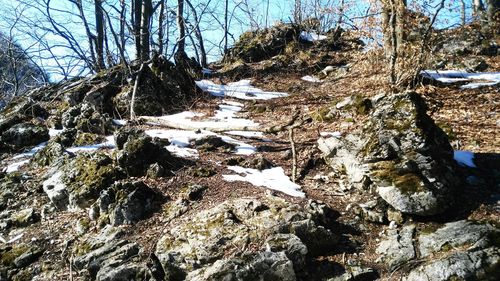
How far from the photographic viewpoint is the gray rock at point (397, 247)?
186 inches

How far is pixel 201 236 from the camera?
5227mm

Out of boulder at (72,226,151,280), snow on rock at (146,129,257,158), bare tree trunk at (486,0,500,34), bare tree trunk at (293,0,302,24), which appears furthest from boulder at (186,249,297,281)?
bare tree trunk at (293,0,302,24)

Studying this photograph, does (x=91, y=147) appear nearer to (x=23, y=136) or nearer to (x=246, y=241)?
(x=23, y=136)

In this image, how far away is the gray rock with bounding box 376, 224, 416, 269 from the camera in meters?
4.71

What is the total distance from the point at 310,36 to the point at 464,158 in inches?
570

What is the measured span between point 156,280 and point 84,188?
285cm

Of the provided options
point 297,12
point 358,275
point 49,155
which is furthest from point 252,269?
point 297,12

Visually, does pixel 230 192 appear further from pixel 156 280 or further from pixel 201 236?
pixel 156 280

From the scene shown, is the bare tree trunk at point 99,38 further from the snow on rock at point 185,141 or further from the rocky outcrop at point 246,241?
the rocky outcrop at point 246,241

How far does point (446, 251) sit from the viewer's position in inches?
183

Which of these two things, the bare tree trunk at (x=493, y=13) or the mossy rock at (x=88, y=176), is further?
the bare tree trunk at (x=493, y=13)

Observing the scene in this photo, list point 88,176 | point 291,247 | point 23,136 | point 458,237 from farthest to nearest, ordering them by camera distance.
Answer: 1. point 23,136
2. point 88,176
3. point 291,247
4. point 458,237

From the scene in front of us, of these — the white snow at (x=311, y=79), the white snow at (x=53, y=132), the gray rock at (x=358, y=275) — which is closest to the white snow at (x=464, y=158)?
the gray rock at (x=358, y=275)

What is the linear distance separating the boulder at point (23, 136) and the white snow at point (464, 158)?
9.55 meters
